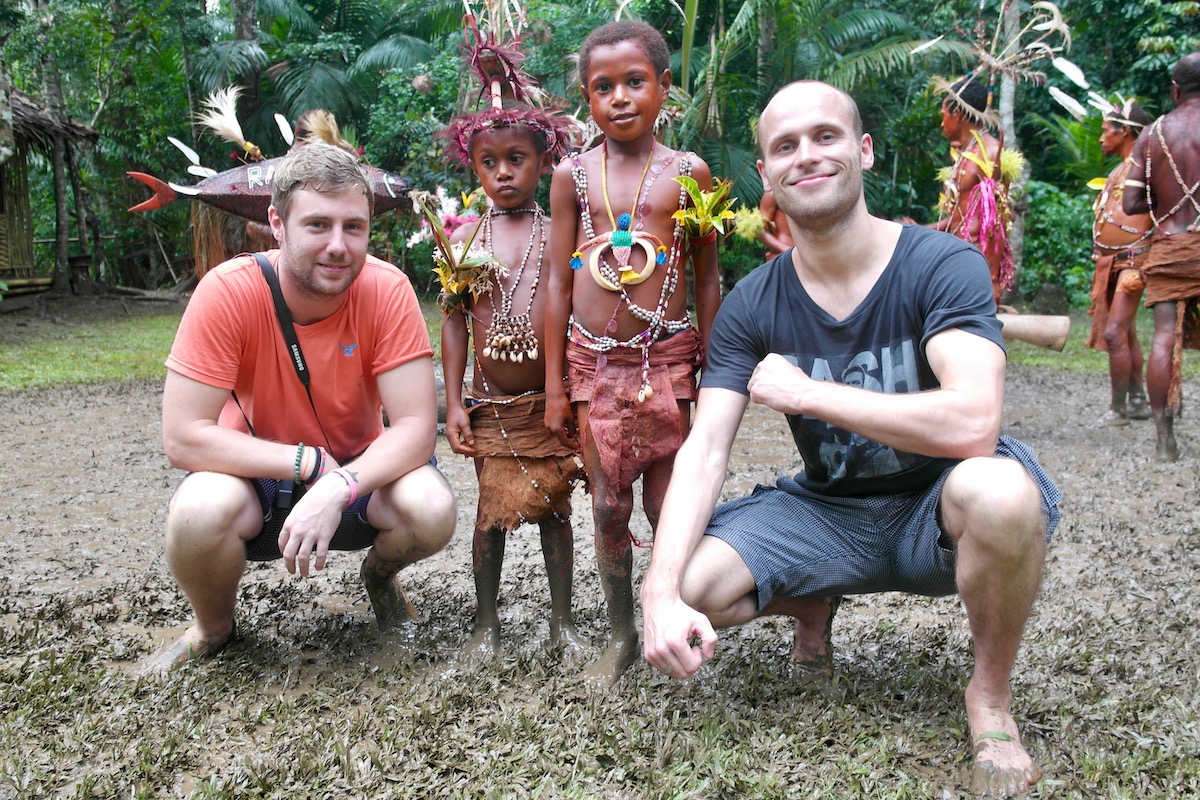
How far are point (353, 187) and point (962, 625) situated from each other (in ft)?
7.32

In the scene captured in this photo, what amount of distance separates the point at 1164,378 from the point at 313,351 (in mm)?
4511

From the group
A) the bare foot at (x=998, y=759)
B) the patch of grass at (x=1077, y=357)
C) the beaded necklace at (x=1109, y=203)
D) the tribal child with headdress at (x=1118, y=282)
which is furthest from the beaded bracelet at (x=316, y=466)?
the patch of grass at (x=1077, y=357)

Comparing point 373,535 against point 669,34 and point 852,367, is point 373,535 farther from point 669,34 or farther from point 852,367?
point 669,34

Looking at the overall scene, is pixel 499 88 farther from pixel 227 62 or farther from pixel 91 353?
pixel 227 62

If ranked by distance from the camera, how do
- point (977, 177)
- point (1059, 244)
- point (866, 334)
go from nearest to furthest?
point (866, 334) < point (977, 177) < point (1059, 244)

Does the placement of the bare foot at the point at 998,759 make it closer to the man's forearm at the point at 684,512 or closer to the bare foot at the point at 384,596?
the man's forearm at the point at 684,512

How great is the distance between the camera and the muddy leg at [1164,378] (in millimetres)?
5363

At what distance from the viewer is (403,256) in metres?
15.2

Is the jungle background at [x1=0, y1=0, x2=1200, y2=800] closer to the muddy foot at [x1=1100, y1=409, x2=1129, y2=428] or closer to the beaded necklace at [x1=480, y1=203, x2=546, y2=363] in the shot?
the muddy foot at [x1=1100, y1=409, x2=1129, y2=428]

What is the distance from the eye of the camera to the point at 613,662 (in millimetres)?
2836

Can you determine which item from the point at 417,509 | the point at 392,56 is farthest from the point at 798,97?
the point at 392,56

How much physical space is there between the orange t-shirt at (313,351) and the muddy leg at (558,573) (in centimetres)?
65

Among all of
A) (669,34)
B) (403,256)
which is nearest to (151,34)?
(403,256)

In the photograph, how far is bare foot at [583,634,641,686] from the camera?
9.13 ft
